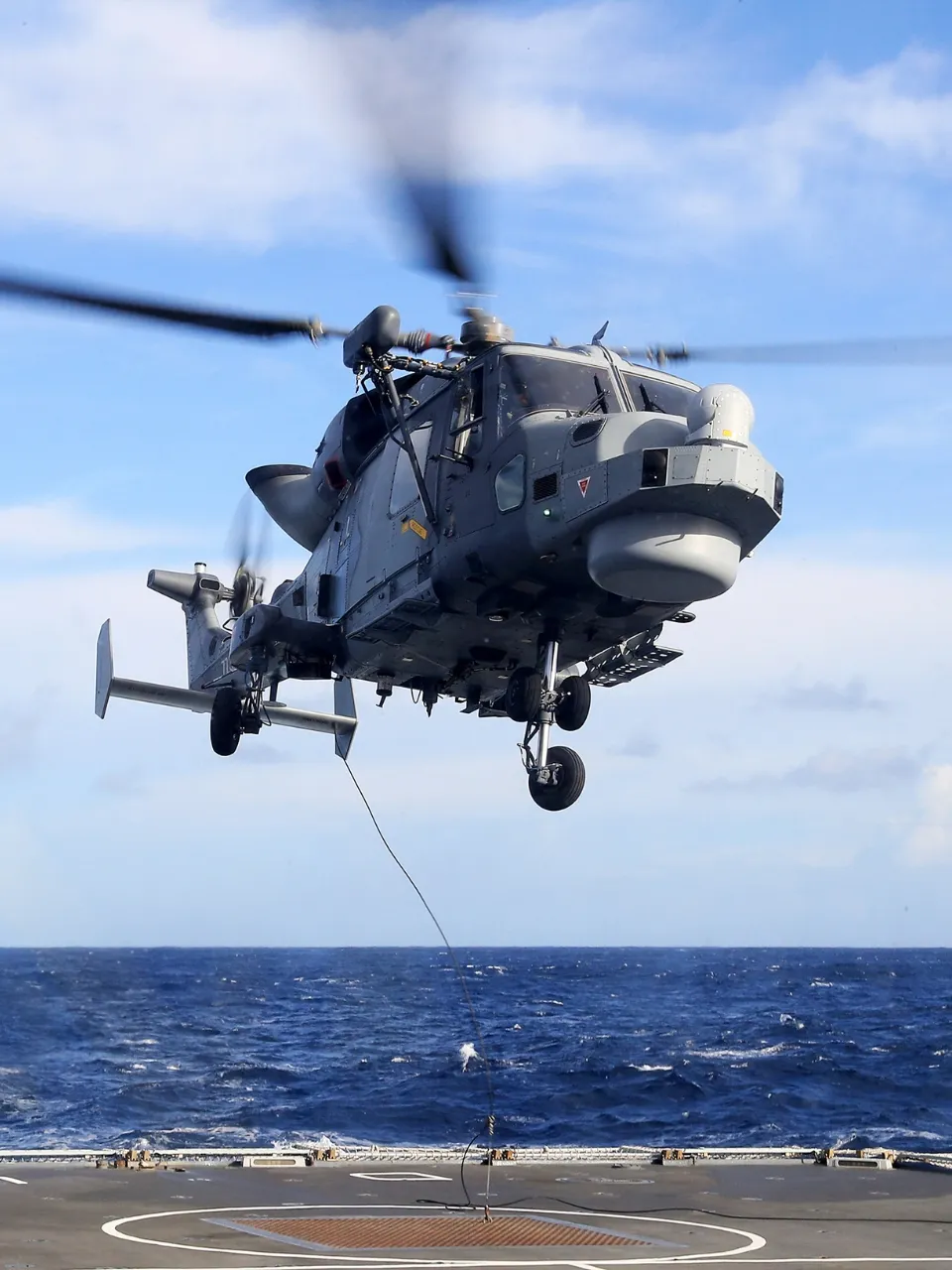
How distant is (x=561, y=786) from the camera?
13.7 meters

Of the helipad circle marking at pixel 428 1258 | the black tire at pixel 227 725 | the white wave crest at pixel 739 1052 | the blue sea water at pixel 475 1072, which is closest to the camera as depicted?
the helipad circle marking at pixel 428 1258

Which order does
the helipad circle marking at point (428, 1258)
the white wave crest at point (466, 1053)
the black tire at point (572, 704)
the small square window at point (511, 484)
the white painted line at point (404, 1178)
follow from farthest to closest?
the white wave crest at point (466, 1053), the white painted line at point (404, 1178), the black tire at point (572, 704), the helipad circle marking at point (428, 1258), the small square window at point (511, 484)

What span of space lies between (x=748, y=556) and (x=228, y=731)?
812cm

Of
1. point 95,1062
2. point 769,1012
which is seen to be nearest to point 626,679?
point 95,1062

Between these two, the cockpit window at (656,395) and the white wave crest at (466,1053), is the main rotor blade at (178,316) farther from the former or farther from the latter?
the white wave crest at (466,1053)

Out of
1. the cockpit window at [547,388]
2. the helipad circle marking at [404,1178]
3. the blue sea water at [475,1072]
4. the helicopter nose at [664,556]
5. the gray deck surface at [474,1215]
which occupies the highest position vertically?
the cockpit window at [547,388]

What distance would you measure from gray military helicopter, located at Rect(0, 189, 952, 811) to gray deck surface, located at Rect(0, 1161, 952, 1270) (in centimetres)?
476

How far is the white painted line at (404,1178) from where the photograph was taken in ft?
65.4

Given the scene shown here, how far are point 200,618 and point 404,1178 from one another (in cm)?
840

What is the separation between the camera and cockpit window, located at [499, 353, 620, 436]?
13398 mm

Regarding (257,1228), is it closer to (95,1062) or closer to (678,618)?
(678,618)

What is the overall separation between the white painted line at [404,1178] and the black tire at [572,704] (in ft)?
28.7

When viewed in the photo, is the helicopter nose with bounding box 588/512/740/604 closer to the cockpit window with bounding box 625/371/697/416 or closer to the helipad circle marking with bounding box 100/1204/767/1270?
the cockpit window with bounding box 625/371/697/416

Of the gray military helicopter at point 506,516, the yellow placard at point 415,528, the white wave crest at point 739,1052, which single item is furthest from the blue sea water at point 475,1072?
the yellow placard at point 415,528
